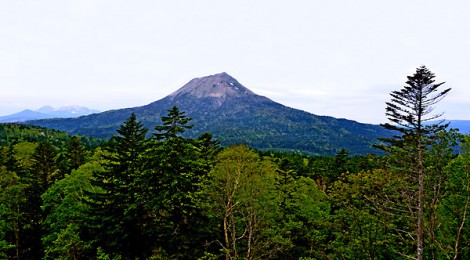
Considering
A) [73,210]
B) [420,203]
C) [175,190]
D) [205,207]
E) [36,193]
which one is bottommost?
[36,193]

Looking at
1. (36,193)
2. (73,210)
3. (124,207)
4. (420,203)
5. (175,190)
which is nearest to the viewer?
(420,203)

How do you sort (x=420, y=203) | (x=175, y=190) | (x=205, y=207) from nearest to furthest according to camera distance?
(x=420, y=203)
(x=175, y=190)
(x=205, y=207)

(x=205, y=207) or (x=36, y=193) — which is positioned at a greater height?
(x=205, y=207)

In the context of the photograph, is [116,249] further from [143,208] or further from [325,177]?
[325,177]

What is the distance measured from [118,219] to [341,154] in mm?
55823

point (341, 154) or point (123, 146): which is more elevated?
point (123, 146)

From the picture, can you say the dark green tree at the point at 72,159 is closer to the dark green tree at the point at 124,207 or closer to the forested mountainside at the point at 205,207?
the forested mountainside at the point at 205,207

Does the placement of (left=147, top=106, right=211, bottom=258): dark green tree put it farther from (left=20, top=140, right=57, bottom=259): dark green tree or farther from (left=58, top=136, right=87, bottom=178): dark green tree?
(left=58, top=136, right=87, bottom=178): dark green tree

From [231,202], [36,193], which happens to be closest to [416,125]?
[231,202]

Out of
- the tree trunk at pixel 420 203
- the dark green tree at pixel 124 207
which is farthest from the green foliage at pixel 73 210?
the tree trunk at pixel 420 203

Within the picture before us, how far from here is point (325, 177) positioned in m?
60.5

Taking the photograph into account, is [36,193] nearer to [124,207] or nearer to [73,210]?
[73,210]

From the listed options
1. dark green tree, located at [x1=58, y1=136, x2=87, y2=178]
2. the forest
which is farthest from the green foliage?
dark green tree, located at [x1=58, y1=136, x2=87, y2=178]

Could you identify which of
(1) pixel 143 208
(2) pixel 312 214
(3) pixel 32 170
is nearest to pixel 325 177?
(2) pixel 312 214
